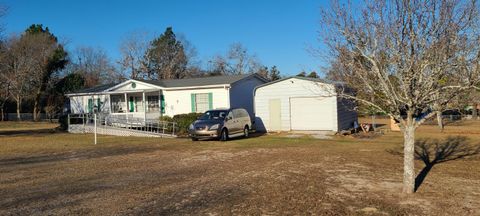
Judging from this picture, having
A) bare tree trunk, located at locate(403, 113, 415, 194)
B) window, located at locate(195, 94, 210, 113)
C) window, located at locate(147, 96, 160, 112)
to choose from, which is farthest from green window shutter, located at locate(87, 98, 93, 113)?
bare tree trunk, located at locate(403, 113, 415, 194)

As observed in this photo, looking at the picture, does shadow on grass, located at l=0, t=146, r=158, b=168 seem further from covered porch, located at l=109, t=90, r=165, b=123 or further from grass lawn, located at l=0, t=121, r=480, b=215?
covered porch, located at l=109, t=90, r=165, b=123

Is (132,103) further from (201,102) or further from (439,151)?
(439,151)

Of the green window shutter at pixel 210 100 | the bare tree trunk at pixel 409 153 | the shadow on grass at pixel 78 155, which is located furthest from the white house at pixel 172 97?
the bare tree trunk at pixel 409 153

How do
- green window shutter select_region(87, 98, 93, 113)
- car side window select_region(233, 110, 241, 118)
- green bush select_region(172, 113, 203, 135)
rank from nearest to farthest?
car side window select_region(233, 110, 241, 118)
green bush select_region(172, 113, 203, 135)
green window shutter select_region(87, 98, 93, 113)

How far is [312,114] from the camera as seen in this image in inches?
884

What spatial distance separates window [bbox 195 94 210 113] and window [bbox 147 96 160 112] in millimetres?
3439

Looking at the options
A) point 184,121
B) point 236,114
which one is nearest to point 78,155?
point 236,114

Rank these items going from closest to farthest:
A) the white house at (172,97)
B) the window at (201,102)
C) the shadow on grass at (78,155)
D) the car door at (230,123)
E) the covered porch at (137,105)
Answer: the shadow on grass at (78,155) < the car door at (230,123) < the white house at (172,97) < the window at (201,102) < the covered porch at (137,105)

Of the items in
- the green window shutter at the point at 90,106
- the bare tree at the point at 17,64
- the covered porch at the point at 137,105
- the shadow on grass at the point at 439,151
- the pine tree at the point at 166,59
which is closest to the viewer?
the shadow on grass at the point at 439,151

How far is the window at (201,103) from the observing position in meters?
25.6

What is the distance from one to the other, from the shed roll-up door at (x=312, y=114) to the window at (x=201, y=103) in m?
5.83

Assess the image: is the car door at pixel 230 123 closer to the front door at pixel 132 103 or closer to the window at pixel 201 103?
the window at pixel 201 103

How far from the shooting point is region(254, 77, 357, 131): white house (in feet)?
71.8

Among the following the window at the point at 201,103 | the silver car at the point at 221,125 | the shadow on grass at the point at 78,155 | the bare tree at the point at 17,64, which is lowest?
the shadow on grass at the point at 78,155
